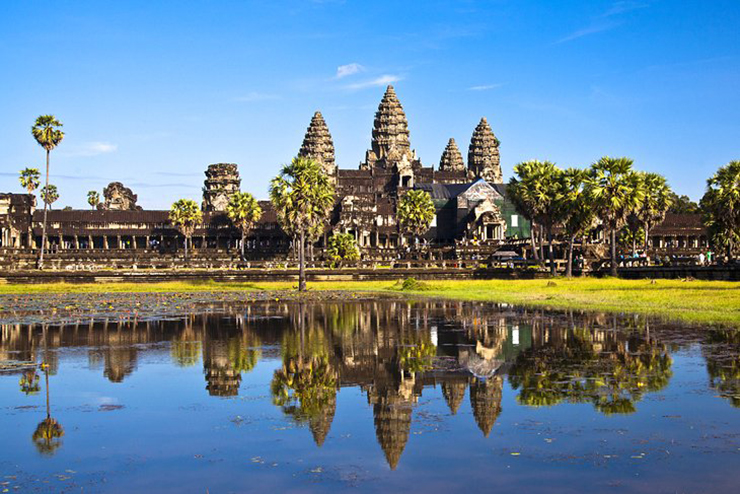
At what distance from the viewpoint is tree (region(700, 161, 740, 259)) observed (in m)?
65.1

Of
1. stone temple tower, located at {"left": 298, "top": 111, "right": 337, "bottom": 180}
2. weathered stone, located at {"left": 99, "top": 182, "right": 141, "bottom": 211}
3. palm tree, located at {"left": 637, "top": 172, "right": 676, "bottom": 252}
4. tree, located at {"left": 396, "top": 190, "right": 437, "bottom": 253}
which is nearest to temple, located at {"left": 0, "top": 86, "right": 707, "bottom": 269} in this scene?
tree, located at {"left": 396, "top": 190, "right": 437, "bottom": 253}

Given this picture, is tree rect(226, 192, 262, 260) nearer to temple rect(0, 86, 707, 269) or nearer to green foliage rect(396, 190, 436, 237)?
temple rect(0, 86, 707, 269)

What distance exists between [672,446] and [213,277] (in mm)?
63507

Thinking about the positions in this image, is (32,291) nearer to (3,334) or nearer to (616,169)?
(3,334)

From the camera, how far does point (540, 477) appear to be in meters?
12.5

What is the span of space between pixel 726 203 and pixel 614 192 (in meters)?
9.89

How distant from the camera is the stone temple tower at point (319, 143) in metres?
173

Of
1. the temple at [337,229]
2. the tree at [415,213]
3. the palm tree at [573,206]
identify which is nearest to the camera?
the palm tree at [573,206]

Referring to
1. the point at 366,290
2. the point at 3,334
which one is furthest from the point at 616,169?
the point at 3,334

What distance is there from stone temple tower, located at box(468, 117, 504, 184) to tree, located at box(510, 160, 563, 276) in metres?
104

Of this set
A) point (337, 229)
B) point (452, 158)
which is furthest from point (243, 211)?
point (452, 158)

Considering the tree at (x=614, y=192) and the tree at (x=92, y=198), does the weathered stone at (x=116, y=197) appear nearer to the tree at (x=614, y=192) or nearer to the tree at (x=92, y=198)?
the tree at (x=92, y=198)

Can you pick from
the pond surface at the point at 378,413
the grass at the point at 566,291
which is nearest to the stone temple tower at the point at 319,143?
the grass at the point at 566,291

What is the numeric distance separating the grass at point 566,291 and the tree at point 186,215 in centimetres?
5324
